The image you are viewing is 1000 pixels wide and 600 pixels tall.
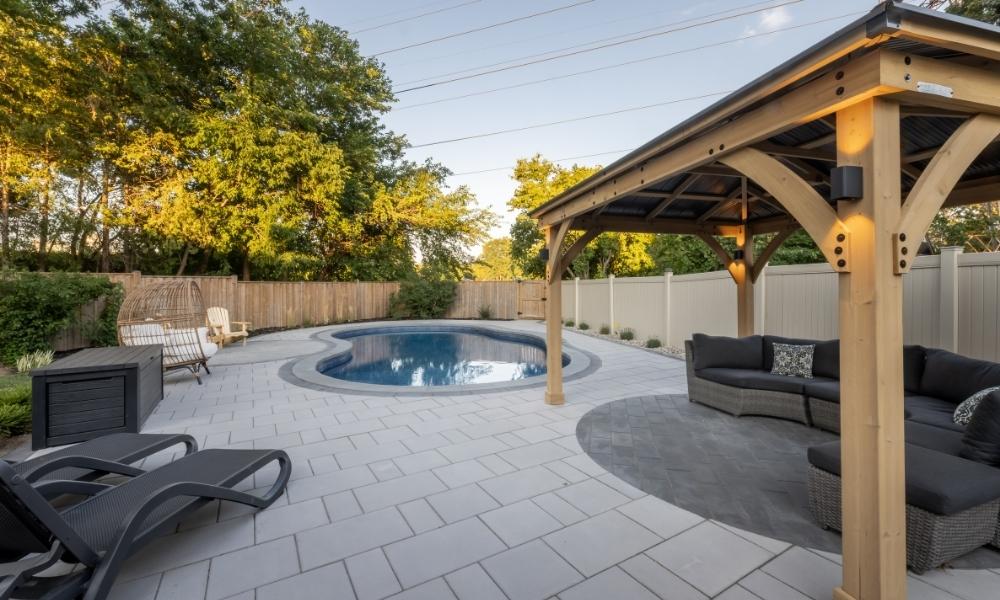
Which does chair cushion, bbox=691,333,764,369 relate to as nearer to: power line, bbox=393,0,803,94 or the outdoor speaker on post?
the outdoor speaker on post

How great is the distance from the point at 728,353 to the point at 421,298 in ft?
39.4

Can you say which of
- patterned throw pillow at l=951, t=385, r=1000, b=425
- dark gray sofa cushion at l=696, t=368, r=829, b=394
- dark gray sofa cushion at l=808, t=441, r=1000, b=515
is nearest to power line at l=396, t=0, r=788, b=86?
dark gray sofa cushion at l=696, t=368, r=829, b=394

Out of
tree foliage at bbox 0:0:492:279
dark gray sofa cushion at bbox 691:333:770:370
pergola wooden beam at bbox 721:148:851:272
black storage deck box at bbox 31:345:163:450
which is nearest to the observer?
pergola wooden beam at bbox 721:148:851:272

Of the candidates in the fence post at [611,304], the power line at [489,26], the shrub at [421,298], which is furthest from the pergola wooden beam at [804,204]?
the shrub at [421,298]

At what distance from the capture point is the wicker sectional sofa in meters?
1.94

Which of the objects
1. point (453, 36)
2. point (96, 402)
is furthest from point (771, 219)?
point (453, 36)

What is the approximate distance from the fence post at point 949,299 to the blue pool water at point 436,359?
553 cm

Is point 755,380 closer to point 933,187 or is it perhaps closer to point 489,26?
point 933,187

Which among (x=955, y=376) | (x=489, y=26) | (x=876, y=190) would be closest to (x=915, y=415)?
(x=955, y=376)

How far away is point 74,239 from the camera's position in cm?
1204

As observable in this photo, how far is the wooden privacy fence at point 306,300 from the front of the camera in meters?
9.15

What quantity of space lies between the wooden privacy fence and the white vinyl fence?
5.41 meters

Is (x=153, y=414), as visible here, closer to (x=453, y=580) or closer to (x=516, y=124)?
(x=453, y=580)

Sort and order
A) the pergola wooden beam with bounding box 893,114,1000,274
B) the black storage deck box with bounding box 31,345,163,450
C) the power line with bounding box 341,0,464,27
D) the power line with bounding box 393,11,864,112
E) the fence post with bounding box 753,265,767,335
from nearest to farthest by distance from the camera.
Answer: the pergola wooden beam with bounding box 893,114,1000,274 → the black storage deck box with bounding box 31,345,163,450 → the fence post with bounding box 753,265,767,335 → the power line with bounding box 393,11,864,112 → the power line with bounding box 341,0,464,27
